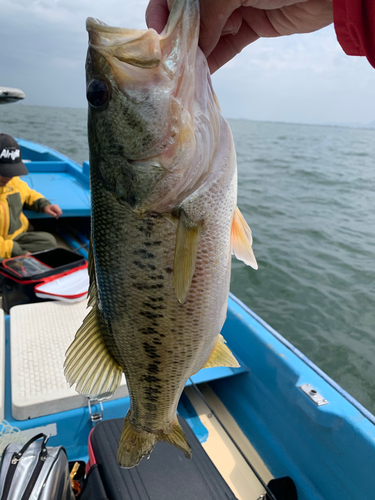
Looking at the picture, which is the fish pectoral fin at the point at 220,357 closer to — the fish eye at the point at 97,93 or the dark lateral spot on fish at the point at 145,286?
the dark lateral spot on fish at the point at 145,286

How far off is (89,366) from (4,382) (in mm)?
1744

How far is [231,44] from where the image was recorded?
1.49 m

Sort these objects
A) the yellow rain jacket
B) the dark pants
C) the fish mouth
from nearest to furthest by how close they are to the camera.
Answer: the fish mouth
the yellow rain jacket
the dark pants

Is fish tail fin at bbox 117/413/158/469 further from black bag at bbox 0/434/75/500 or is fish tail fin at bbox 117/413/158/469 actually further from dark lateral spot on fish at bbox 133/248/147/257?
dark lateral spot on fish at bbox 133/248/147/257

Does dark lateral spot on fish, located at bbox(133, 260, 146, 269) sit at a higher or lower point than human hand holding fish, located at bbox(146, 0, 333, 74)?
lower

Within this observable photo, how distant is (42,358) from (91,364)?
5.25 ft

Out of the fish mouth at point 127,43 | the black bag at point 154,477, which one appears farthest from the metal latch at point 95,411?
the fish mouth at point 127,43

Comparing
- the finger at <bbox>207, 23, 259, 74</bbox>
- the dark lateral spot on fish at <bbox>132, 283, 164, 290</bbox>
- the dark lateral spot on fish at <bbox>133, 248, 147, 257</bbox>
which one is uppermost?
the finger at <bbox>207, 23, 259, 74</bbox>

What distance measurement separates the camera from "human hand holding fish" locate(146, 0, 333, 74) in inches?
44.3

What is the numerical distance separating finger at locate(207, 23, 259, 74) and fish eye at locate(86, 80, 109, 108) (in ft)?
1.81

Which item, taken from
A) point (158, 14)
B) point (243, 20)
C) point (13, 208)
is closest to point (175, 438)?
point (158, 14)

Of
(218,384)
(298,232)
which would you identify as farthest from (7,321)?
(298,232)

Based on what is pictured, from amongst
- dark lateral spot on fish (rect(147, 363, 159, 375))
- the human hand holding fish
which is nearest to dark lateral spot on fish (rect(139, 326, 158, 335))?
dark lateral spot on fish (rect(147, 363, 159, 375))

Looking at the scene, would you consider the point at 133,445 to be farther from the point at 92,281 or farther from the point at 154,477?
the point at 92,281
